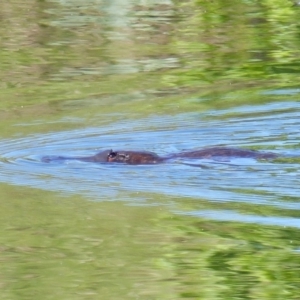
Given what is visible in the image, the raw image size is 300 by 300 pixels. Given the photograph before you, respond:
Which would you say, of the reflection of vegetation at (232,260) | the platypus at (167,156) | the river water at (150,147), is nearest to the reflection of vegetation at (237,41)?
the river water at (150,147)

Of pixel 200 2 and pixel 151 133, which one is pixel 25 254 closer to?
pixel 151 133

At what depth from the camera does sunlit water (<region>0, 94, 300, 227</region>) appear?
791 centimetres

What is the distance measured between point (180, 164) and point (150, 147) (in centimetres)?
96

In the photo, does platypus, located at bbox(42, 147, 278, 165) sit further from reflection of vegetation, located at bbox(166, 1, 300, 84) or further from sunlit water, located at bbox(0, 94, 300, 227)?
reflection of vegetation, located at bbox(166, 1, 300, 84)

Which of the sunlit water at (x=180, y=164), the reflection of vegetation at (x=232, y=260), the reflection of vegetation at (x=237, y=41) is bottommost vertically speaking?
the reflection of vegetation at (x=237, y=41)

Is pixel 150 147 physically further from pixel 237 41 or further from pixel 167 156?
pixel 237 41

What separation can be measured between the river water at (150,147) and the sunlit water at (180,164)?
2 centimetres

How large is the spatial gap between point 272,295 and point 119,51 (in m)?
8.95

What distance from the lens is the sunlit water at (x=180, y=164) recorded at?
791 cm

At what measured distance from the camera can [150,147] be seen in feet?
31.9

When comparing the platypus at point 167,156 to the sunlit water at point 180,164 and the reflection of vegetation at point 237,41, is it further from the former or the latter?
the reflection of vegetation at point 237,41

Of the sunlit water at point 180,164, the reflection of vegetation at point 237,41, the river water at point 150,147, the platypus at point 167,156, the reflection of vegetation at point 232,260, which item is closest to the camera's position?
the reflection of vegetation at point 232,260

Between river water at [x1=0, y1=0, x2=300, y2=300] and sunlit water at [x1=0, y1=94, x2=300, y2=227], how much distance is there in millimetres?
19

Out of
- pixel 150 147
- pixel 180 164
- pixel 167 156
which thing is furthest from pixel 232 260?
pixel 150 147
